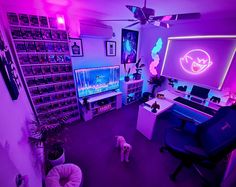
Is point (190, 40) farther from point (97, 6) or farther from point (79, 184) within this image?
point (79, 184)

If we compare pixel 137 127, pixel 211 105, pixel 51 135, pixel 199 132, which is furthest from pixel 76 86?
pixel 211 105

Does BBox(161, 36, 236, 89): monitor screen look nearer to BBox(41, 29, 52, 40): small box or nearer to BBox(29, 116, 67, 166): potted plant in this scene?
BBox(41, 29, 52, 40): small box

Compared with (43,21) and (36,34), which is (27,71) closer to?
(36,34)

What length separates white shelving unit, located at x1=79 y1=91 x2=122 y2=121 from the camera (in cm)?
279

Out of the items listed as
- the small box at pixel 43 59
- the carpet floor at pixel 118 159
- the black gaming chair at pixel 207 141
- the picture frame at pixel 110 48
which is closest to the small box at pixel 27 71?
the small box at pixel 43 59

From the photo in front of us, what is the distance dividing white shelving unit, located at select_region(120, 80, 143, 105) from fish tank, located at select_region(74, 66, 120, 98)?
284 mm

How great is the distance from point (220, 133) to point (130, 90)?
7.87 feet

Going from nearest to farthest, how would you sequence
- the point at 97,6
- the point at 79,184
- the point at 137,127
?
1. the point at 79,184
2. the point at 97,6
3. the point at 137,127

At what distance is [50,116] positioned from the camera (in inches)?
→ 70.9

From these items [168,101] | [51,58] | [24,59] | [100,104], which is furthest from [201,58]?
[24,59]

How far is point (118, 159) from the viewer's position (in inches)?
76.9

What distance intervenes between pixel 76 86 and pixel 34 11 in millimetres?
1520

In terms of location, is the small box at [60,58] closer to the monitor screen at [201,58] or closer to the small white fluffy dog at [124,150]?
the small white fluffy dog at [124,150]

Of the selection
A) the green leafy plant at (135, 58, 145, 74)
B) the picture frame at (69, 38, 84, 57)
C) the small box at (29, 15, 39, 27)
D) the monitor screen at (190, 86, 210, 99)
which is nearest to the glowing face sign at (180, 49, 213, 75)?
the monitor screen at (190, 86, 210, 99)
